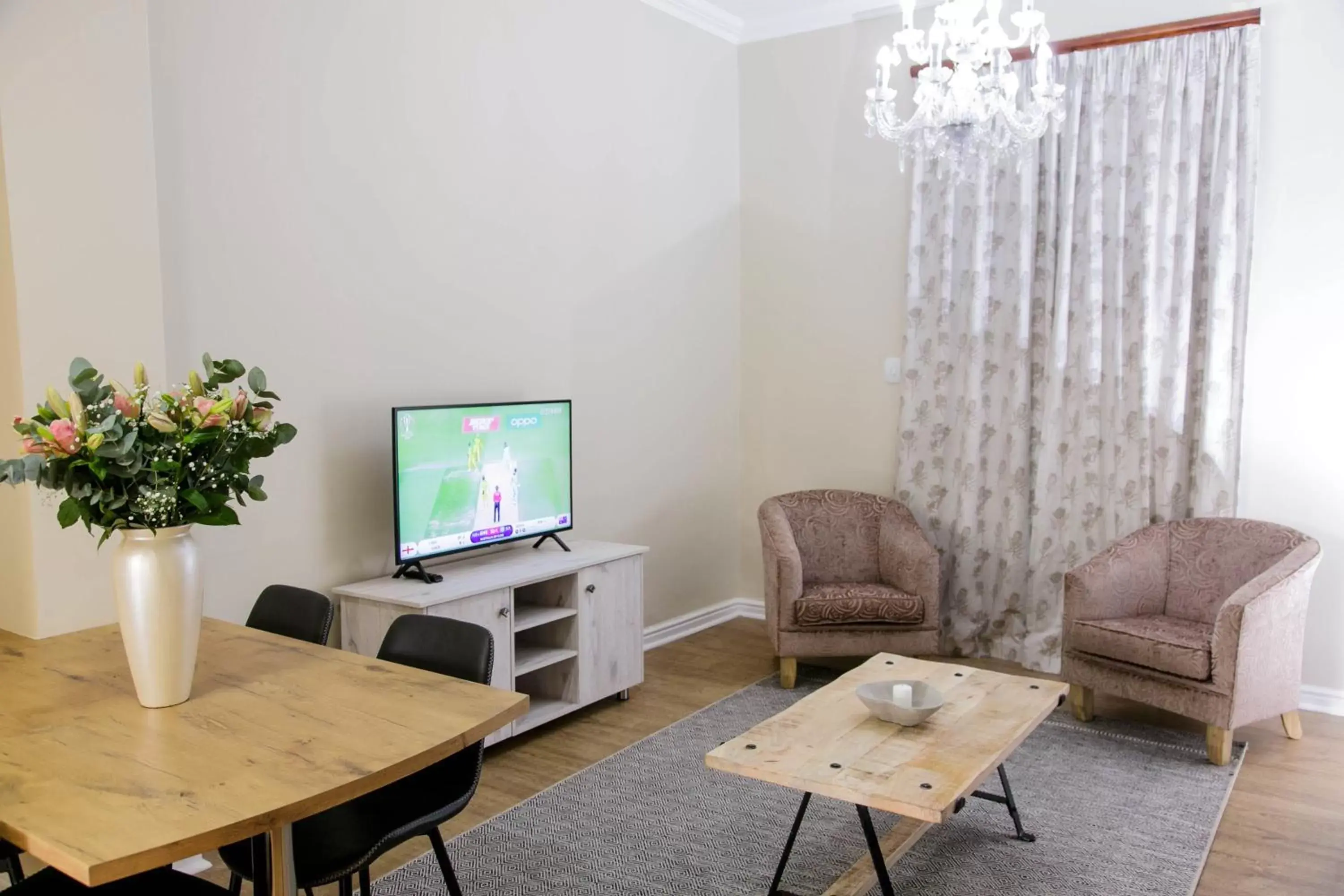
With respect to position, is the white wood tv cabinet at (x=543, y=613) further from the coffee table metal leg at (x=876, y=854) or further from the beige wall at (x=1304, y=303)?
the beige wall at (x=1304, y=303)

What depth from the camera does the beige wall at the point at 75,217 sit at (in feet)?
8.82

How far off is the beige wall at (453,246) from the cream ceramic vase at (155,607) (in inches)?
57.0

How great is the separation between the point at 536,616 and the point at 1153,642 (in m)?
2.35

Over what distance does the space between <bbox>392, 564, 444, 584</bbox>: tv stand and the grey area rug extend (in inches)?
34.1

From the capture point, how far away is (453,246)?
4207mm

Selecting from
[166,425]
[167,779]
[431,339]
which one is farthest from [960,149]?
[167,779]

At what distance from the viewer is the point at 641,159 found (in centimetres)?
520

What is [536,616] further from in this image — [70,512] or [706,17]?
[706,17]

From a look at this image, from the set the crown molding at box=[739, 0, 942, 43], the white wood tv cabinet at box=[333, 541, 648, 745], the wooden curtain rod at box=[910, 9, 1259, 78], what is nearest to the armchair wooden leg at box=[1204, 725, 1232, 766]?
the white wood tv cabinet at box=[333, 541, 648, 745]

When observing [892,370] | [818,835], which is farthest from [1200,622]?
[818,835]

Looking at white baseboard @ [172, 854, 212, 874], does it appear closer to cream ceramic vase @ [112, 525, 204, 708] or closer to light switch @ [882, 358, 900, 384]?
cream ceramic vase @ [112, 525, 204, 708]

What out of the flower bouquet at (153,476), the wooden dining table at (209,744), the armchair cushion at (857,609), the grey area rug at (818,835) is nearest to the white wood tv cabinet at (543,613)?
the grey area rug at (818,835)

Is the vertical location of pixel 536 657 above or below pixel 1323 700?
above

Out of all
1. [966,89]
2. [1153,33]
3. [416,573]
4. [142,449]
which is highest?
[1153,33]
